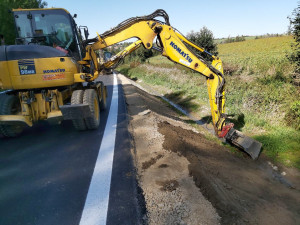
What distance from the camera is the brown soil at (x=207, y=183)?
107 inches

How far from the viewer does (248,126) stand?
7.19m

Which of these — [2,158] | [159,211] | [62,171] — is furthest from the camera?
[2,158]

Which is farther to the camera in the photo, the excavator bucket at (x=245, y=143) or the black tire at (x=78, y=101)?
the excavator bucket at (x=245, y=143)

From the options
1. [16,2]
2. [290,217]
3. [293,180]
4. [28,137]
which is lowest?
[293,180]

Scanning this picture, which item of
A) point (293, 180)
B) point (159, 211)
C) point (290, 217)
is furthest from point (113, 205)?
point (293, 180)

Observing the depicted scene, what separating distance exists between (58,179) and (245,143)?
445 centimetres

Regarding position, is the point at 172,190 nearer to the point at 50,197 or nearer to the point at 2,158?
the point at 50,197

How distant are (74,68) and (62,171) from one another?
8.70 feet

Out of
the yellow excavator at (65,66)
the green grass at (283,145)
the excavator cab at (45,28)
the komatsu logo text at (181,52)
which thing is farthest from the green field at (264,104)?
the excavator cab at (45,28)

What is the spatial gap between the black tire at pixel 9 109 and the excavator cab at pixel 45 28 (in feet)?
5.52

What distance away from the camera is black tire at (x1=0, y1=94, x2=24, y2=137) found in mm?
5259

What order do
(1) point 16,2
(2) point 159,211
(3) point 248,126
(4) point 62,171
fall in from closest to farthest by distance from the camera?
(2) point 159,211, (4) point 62,171, (3) point 248,126, (1) point 16,2

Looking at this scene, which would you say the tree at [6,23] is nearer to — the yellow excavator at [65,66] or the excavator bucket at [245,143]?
the yellow excavator at [65,66]

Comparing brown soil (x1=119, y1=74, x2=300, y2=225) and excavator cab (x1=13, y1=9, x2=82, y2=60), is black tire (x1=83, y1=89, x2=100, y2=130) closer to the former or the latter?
brown soil (x1=119, y1=74, x2=300, y2=225)
